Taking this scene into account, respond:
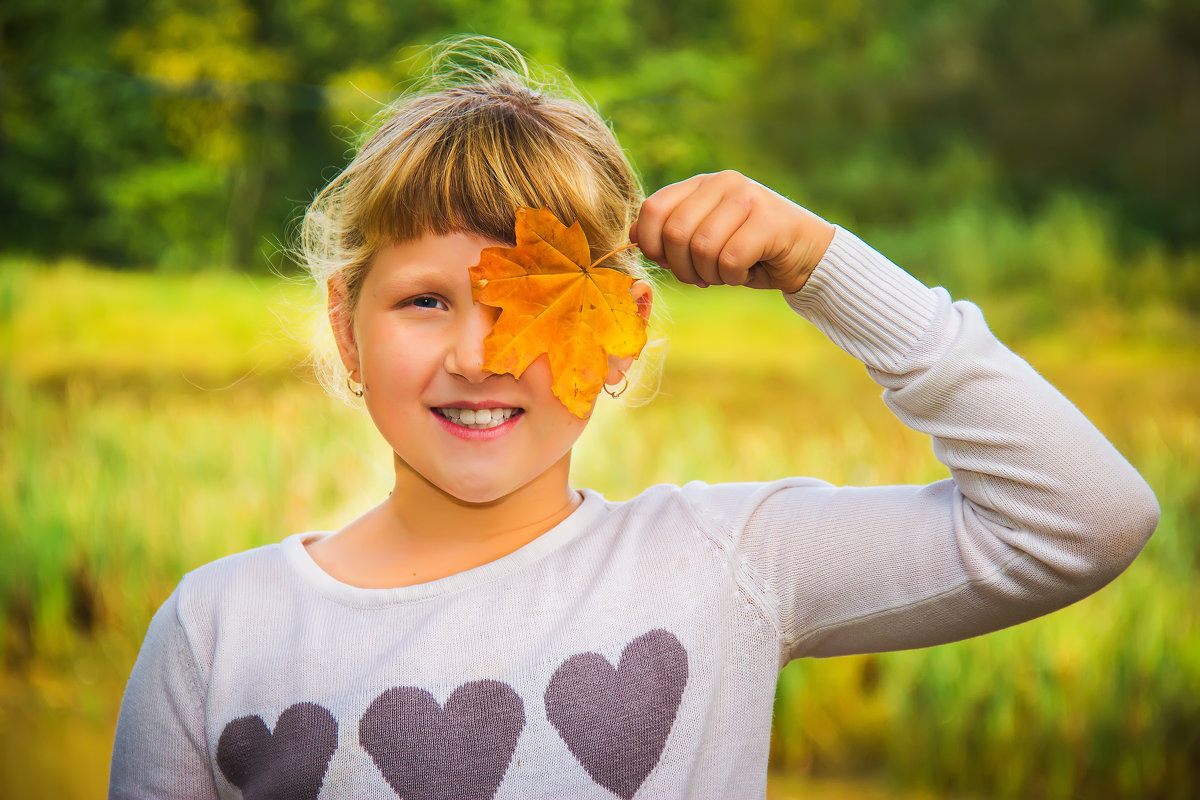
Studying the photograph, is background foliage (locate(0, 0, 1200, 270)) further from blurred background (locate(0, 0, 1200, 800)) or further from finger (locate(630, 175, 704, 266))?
finger (locate(630, 175, 704, 266))

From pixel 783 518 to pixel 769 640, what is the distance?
133 millimetres

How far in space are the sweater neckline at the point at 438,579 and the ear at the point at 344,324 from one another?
237 millimetres

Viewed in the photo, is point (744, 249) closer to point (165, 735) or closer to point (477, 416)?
point (477, 416)

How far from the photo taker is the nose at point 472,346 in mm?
993

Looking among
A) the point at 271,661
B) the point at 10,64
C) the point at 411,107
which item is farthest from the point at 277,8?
the point at 271,661

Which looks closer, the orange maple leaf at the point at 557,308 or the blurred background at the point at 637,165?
the orange maple leaf at the point at 557,308

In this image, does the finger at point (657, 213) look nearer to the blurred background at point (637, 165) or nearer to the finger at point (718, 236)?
the finger at point (718, 236)

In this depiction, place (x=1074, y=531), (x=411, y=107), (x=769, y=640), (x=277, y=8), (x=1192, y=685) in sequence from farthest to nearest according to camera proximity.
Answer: (x=277, y=8)
(x=1192, y=685)
(x=411, y=107)
(x=769, y=640)
(x=1074, y=531)

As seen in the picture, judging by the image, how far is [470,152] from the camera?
1.07 m

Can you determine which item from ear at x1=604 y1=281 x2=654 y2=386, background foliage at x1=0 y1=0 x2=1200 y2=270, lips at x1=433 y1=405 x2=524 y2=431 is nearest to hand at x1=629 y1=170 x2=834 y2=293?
ear at x1=604 y1=281 x2=654 y2=386

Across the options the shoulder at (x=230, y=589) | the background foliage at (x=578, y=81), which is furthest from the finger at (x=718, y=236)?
the background foliage at (x=578, y=81)

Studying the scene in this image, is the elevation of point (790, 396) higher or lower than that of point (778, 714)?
higher

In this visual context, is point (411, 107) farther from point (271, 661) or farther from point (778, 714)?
point (778, 714)

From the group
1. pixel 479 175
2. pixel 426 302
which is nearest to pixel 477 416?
pixel 426 302
